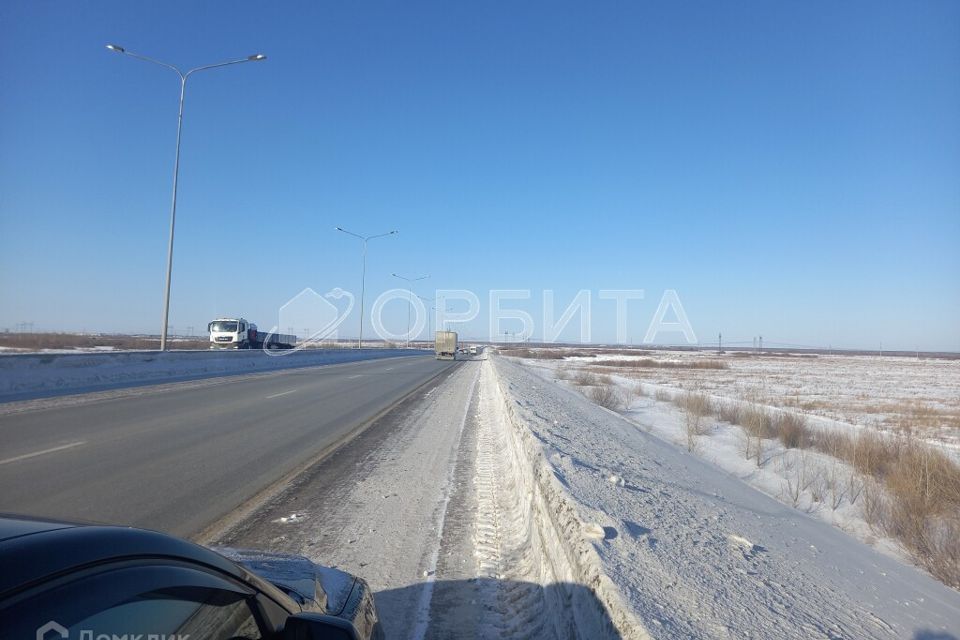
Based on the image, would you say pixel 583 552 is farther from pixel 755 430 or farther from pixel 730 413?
pixel 730 413

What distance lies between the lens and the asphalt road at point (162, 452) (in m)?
6.07

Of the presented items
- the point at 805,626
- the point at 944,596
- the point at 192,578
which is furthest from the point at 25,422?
the point at 944,596

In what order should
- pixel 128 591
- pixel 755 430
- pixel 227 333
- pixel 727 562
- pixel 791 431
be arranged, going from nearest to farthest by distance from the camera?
pixel 128 591
pixel 727 562
pixel 791 431
pixel 755 430
pixel 227 333

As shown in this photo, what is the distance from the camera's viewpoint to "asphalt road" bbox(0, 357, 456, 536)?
6.07 meters

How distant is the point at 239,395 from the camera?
1739 centimetres

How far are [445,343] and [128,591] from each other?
58.5 m

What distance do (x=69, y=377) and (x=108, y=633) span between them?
2049cm

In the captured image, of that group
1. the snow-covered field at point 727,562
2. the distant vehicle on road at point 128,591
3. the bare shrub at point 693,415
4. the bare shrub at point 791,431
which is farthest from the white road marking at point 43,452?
the bare shrub at point 791,431

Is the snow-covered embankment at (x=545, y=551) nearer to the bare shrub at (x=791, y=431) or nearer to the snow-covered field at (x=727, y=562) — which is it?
the snow-covered field at (x=727, y=562)

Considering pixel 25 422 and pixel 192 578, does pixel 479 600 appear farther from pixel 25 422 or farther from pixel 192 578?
pixel 25 422

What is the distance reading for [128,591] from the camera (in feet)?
5.15

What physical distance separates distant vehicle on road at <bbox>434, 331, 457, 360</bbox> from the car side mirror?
190 ft

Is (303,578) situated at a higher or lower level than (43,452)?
higher

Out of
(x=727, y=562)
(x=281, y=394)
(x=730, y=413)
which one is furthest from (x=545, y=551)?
(x=730, y=413)
